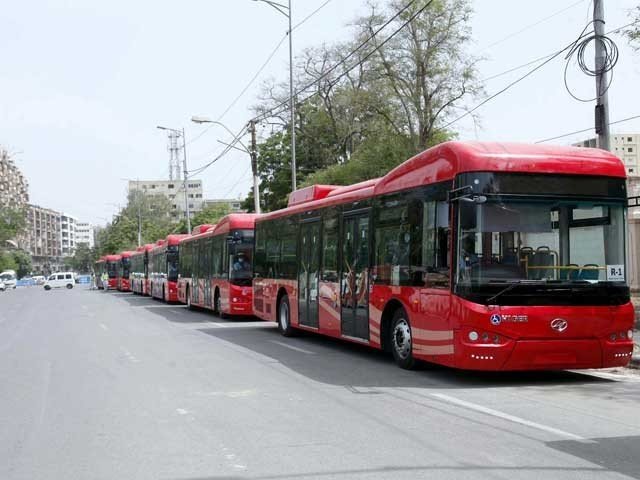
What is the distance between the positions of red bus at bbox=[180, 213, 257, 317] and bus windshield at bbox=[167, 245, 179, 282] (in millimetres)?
9337

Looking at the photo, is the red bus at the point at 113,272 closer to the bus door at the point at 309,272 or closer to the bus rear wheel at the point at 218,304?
the bus rear wheel at the point at 218,304

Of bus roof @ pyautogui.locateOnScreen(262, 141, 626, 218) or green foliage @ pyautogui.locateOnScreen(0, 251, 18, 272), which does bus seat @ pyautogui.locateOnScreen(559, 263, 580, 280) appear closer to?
bus roof @ pyautogui.locateOnScreen(262, 141, 626, 218)

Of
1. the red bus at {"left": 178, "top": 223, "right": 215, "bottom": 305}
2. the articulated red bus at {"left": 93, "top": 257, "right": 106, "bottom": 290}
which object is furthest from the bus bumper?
the articulated red bus at {"left": 93, "top": 257, "right": 106, "bottom": 290}

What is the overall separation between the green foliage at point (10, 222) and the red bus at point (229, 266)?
87.5 m

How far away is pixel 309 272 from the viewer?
16.6 metres

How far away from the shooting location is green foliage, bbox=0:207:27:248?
108125 millimetres

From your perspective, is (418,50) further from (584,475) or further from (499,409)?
(584,475)

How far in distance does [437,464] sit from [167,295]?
111 ft

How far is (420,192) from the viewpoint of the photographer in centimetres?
1148

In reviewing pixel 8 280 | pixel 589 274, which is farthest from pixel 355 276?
pixel 8 280

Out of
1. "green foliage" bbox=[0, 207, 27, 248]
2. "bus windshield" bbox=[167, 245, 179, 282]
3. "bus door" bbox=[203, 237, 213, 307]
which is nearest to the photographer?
"bus door" bbox=[203, 237, 213, 307]

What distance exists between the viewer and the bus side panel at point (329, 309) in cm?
1488

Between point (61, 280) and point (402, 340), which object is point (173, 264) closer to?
point (402, 340)

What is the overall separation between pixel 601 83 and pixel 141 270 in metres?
42.1
